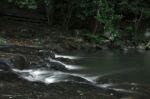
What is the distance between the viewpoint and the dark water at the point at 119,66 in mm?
16248

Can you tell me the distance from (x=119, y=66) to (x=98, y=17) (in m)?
10.5

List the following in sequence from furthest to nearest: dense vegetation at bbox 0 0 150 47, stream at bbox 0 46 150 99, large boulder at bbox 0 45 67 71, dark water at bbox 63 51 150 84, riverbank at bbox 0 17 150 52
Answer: dense vegetation at bbox 0 0 150 47
riverbank at bbox 0 17 150 52
dark water at bbox 63 51 150 84
large boulder at bbox 0 45 67 71
stream at bbox 0 46 150 99

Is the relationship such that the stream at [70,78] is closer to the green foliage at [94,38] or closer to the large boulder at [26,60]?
the large boulder at [26,60]

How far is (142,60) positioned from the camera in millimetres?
22312

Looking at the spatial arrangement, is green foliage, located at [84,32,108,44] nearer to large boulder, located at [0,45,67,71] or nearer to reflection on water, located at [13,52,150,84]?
reflection on water, located at [13,52,150,84]

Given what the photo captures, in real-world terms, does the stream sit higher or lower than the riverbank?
higher

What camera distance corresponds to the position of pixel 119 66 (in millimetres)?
19375

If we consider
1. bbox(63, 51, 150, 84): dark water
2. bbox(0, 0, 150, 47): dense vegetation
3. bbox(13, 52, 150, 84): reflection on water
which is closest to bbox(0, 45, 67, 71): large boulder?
bbox(13, 52, 150, 84): reflection on water

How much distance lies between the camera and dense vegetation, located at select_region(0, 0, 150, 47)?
97.4 ft

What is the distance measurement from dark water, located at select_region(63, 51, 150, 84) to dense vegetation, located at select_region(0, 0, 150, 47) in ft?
20.0

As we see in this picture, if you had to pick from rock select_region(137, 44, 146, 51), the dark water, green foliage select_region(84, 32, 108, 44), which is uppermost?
the dark water

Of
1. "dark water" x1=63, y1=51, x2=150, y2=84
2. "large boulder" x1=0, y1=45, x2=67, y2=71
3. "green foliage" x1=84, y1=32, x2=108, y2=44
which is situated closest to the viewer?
"large boulder" x1=0, y1=45, x2=67, y2=71

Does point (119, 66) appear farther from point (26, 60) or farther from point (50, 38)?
point (50, 38)

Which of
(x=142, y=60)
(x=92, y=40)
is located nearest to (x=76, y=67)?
(x=142, y=60)
